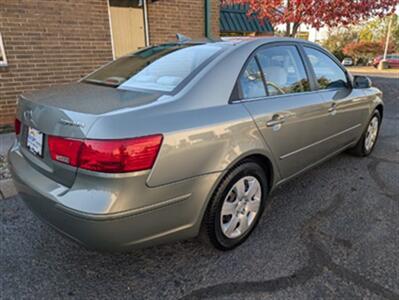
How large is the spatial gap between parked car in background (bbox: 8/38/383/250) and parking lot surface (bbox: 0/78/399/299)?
0.89 feet

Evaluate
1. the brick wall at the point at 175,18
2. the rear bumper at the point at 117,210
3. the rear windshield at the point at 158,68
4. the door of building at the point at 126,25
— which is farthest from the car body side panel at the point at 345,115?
the door of building at the point at 126,25

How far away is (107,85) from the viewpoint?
2.40 meters

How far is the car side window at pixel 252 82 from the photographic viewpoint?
2.31 meters

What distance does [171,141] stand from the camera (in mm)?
1780

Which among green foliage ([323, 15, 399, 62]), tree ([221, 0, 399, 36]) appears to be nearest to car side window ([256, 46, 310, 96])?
tree ([221, 0, 399, 36])

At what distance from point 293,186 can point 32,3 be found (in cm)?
504

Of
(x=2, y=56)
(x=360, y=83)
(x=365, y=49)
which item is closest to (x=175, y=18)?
(x=2, y=56)

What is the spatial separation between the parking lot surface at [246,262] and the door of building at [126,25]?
428 centimetres

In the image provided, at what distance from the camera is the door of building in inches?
246

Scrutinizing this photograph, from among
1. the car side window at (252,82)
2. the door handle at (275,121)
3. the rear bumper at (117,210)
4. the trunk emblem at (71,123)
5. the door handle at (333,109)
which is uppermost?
the car side window at (252,82)

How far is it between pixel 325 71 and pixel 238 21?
7.84m

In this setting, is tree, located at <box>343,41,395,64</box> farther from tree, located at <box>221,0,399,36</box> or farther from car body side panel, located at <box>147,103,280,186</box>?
car body side panel, located at <box>147,103,280,186</box>

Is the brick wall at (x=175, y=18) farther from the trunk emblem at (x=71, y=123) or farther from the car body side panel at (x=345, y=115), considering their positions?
the trunk emblem at (x=71, y=123)

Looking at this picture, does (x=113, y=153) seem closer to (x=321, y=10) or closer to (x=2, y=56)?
(x=2, y=56)
